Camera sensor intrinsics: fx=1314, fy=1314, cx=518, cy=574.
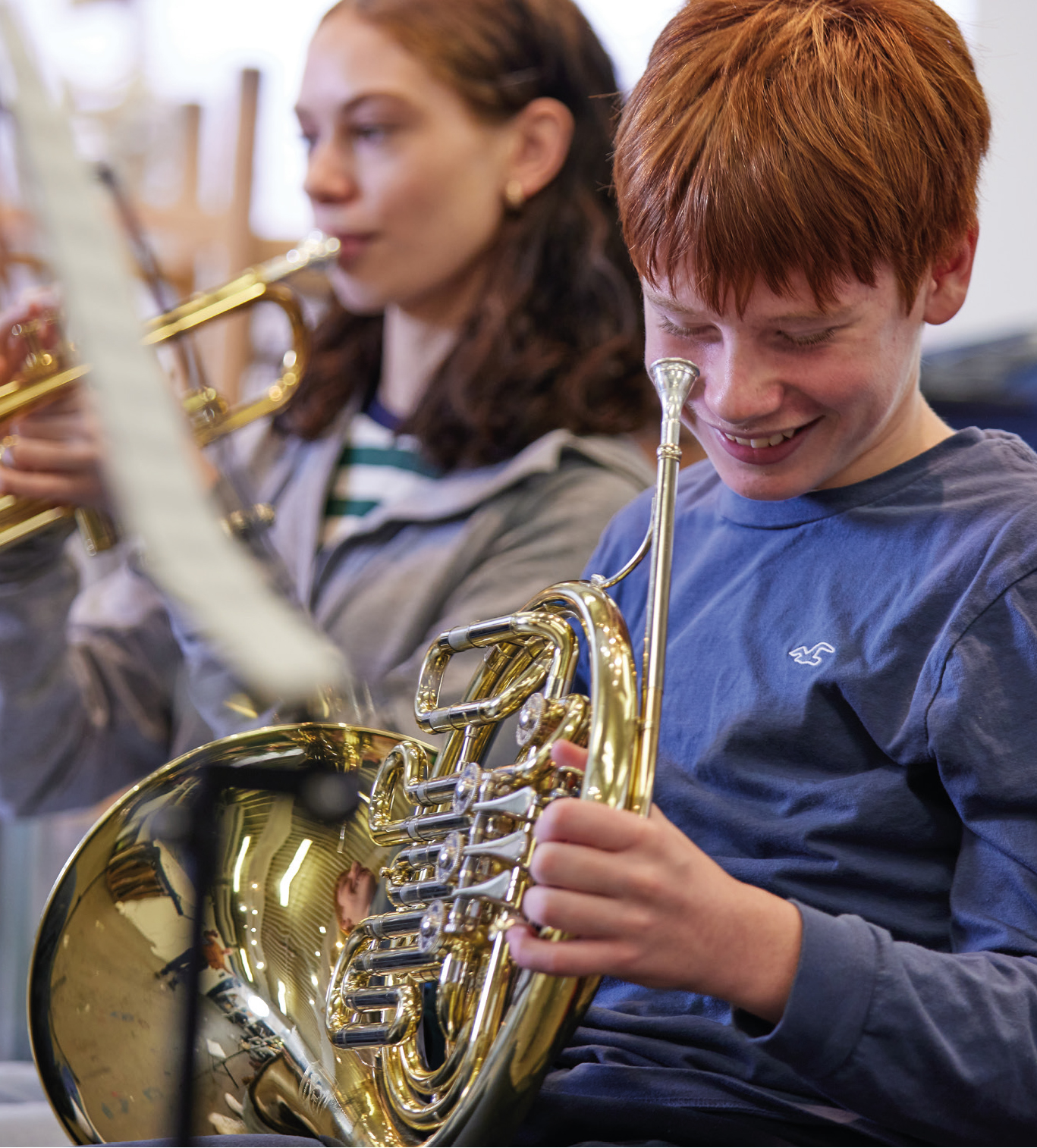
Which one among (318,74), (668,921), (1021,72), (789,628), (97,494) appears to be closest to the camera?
(668,921)

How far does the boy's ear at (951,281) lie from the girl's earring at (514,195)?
0.65m


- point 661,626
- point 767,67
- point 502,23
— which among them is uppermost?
point 502,23

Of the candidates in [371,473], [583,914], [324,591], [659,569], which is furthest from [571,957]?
[371,473]

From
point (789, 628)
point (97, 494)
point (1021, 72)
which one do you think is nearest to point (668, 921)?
point (789, 628)

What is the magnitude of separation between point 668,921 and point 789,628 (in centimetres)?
24

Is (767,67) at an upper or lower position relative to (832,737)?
upper

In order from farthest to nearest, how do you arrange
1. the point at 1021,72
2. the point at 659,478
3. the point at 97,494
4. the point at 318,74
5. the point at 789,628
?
the point at 1021,72
the point at 318,74
the point at 97,494
the point at 789,628
the point at 659,478

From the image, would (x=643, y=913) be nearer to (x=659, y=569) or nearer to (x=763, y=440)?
(x=659, y=569)

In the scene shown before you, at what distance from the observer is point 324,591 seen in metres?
1.17

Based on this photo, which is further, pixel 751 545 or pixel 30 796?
pixel 30 796

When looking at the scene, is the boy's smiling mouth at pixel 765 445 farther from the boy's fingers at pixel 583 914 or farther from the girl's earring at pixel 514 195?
the girl's earring at pixel 514 195

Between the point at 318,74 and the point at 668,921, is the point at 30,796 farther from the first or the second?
the point at 668,921

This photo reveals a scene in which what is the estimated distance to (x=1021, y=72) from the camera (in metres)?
1.47

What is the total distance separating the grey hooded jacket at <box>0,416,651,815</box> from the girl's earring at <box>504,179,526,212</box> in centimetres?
26
